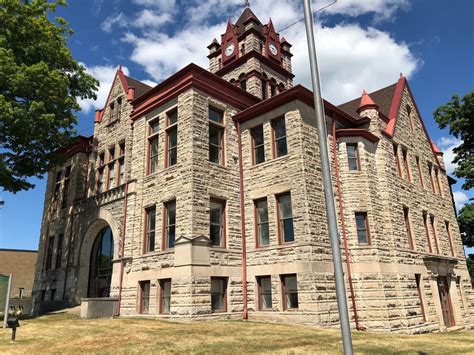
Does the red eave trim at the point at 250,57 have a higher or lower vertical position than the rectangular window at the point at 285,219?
higher

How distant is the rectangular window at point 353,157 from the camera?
18469 millimetres

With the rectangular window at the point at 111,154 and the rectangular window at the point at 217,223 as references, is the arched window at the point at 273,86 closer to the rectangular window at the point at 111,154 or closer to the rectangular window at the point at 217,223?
the rectangular window at the point at 111,154

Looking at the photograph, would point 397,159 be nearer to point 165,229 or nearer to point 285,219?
point 285,219

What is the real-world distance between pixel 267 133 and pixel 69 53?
1151 centimetres

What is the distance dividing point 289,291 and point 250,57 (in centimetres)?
2063

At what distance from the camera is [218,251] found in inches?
635

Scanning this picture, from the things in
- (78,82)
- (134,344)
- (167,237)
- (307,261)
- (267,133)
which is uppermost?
(78,82)

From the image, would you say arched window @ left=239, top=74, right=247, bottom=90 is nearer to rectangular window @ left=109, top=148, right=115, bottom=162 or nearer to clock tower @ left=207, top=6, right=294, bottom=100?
clock tower @ left=207, top=6, right=294, bottom=100

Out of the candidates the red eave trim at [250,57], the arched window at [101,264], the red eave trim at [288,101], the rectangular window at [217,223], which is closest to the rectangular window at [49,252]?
the arched window at [101,264]

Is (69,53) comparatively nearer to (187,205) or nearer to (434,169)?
(187,205)

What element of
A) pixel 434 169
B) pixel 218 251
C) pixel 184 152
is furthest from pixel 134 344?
pixel 434 169

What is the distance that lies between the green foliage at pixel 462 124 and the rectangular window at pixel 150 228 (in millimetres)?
23890

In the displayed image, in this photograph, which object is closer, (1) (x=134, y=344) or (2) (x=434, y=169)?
(1) (x=134, y=344)

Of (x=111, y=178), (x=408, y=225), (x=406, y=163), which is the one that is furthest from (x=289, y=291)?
(x=111, y=178)
